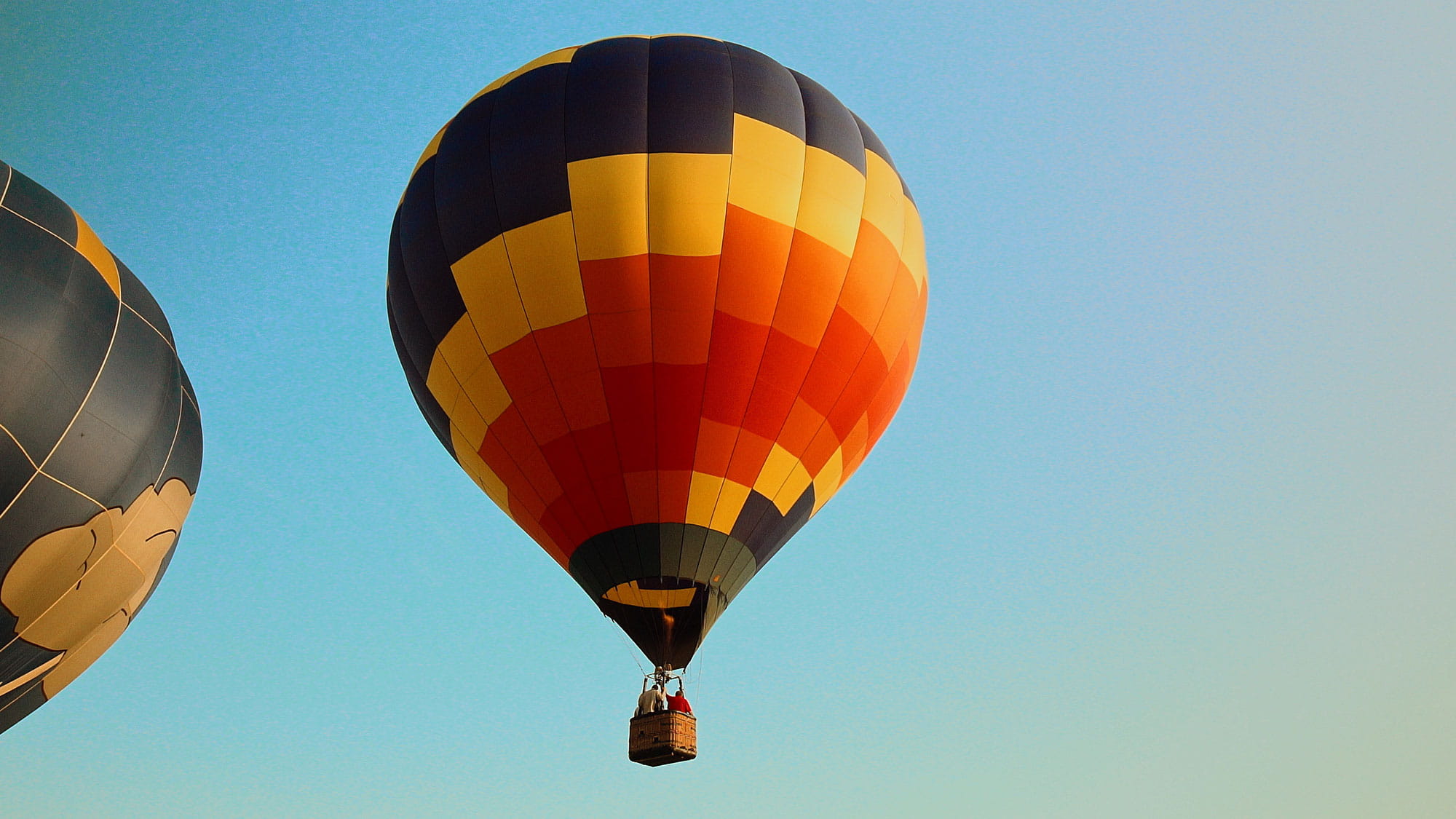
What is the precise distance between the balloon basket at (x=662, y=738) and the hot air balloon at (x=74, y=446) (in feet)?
14.1

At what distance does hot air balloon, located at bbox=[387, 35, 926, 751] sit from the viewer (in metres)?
9.48

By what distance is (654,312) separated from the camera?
9.45m

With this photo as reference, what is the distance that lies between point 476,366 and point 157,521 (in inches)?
113

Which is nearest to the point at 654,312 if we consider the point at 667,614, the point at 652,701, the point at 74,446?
the point at 667,614

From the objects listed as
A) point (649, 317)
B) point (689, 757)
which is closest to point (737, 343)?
point (649, 317)

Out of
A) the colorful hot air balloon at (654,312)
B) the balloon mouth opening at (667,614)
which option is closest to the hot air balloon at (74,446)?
the colorful hot air balloon at (654,312)

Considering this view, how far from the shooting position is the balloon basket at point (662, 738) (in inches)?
355

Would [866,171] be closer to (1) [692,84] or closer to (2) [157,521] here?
(1) [692,84]

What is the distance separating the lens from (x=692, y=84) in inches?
396

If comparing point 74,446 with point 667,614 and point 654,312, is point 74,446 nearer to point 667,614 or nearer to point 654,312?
point 654,312

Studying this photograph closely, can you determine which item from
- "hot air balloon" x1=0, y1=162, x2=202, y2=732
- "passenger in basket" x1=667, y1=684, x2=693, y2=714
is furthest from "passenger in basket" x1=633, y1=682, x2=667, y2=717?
"hot air balloon" x1=0, y1=162, x2=202, y2=732

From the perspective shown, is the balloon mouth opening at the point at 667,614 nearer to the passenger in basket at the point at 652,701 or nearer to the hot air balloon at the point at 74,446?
the passenger in basket at the point at 652,701

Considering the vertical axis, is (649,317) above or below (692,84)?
below

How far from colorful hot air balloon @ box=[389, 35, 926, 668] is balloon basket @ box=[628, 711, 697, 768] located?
62 centimetres
